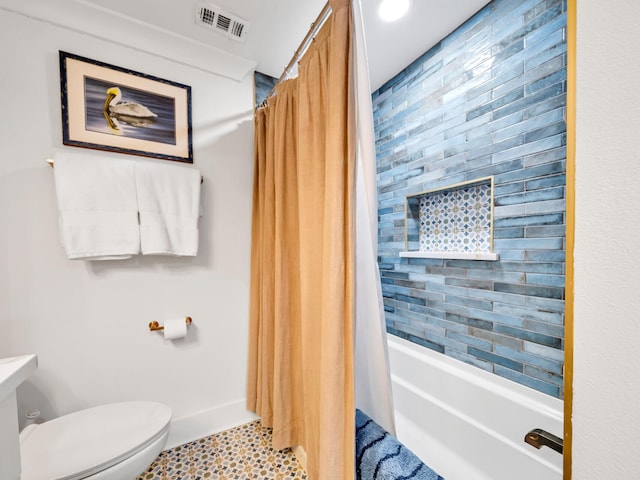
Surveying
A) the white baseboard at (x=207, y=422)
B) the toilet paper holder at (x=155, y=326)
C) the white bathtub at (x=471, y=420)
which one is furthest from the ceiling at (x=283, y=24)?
the white baseboard at (x=207, y=422)

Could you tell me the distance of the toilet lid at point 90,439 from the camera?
2.81 ft

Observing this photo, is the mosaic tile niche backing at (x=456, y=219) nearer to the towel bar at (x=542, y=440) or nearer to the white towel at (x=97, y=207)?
the towel bar at (x=542, y=440)

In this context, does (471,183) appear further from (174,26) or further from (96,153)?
(96,153)

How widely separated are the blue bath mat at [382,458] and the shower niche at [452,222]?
110 centimetres

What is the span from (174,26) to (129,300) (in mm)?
1521

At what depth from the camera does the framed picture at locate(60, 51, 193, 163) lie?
4.10ft

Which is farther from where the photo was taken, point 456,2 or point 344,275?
point 456,2

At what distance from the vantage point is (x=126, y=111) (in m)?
1.37

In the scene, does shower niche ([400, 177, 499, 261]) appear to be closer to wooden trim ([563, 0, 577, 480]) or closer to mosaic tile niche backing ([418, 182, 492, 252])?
mosaic tile niche backing ([418, 182, 492, 252])

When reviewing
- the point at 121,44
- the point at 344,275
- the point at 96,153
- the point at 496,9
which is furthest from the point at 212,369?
the point at 496,9

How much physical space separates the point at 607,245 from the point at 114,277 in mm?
1826

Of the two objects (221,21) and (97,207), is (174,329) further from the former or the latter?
(221,21)

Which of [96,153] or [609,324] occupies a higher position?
[96,153]

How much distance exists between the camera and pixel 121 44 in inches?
53.2
